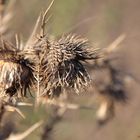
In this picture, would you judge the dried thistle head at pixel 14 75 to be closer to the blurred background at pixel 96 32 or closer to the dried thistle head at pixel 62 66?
the dried thistle head at pixel 62 66

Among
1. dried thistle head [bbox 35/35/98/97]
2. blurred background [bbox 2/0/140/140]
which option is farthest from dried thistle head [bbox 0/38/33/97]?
blurred background [bbox 2/0/140/140]

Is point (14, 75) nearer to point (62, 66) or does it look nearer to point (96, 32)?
point (62, 66)

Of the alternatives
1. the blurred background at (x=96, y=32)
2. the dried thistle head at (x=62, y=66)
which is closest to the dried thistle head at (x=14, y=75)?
the dried thistle head at (x=62, y=66)

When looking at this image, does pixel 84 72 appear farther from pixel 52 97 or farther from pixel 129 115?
pixel 129 115

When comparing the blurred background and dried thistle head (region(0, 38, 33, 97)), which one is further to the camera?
the blurred background

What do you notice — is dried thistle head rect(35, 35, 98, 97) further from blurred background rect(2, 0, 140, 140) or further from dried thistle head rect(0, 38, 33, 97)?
blurred background rect(2, 0, 140, 140)

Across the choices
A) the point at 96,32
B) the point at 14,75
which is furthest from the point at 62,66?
the point at 96,32
